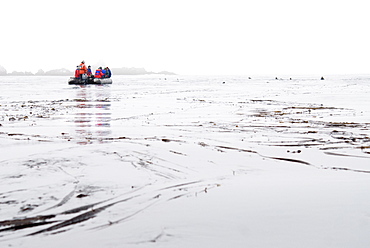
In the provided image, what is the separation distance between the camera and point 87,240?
3.53 meters

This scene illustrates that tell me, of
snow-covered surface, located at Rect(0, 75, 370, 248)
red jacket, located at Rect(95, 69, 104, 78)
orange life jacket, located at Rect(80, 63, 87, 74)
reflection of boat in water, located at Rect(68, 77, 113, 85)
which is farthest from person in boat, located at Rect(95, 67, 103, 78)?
snow-covered surface, located at Rect(0, 75, 370, 248)

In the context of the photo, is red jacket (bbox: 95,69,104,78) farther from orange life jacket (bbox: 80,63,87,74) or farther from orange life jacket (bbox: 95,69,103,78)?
orange life jacket (bbox: 80,63,87,74)

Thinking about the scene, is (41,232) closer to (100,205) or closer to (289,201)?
(100,205)

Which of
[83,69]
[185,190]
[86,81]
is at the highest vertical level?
[83,69]

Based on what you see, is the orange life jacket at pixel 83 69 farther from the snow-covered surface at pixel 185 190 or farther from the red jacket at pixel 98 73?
the snow-covered surface at pixel 185 190

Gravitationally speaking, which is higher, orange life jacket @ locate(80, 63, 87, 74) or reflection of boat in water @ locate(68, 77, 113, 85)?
orange life jacket @ locate(80, 63, 87, 74)

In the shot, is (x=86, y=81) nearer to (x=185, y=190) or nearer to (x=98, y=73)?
(x=98, y=73)

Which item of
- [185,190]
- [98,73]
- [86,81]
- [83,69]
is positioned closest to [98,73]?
[98,73]

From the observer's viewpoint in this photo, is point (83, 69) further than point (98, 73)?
No

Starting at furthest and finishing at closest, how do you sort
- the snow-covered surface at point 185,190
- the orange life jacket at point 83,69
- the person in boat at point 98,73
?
the person in boat at point 98,73 → the orange life jacket at point 83,69 → the snow-covered surface at point 185,190

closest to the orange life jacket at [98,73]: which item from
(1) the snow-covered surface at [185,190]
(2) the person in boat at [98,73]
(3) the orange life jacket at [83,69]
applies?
(2) the person in boat at [98,73]

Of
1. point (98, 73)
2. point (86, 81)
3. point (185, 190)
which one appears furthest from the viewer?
point (98, 73)

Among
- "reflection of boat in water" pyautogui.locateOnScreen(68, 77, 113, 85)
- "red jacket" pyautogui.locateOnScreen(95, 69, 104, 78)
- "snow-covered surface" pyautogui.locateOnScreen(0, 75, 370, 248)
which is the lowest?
"snow-covered surface" pyautogui.locateOnScreen(0, 75, 370, 248)

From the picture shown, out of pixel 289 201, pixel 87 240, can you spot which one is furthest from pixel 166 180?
pixel 87 240
